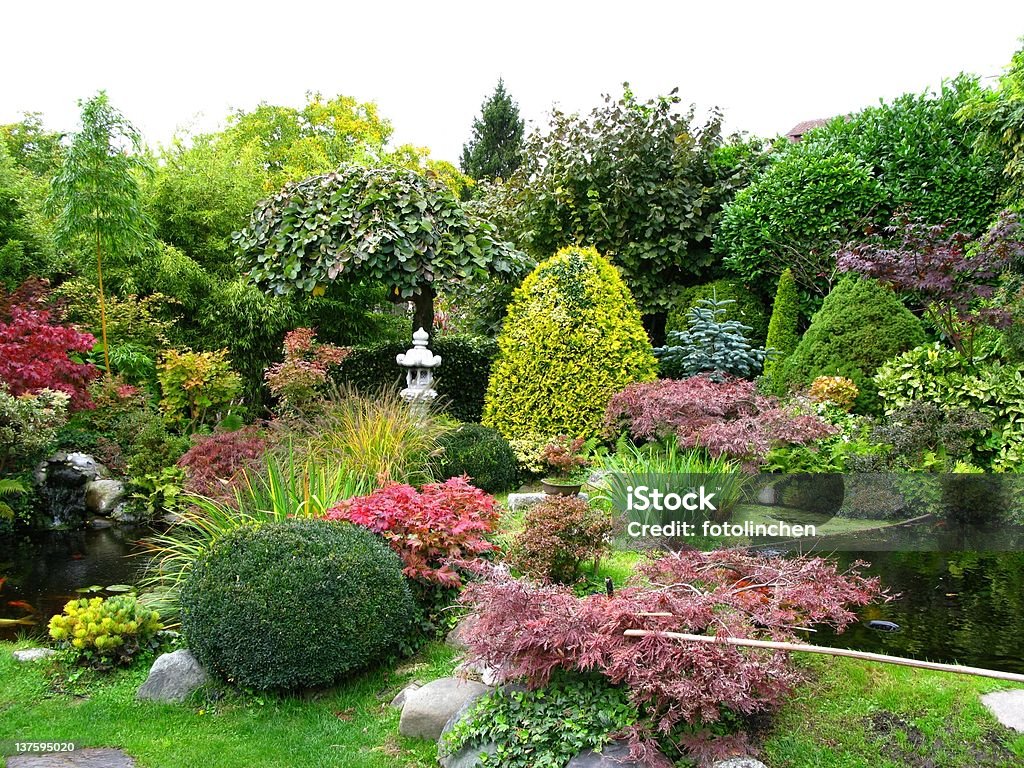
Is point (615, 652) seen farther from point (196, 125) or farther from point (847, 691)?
point (196, 125)

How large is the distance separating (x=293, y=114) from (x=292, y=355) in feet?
46.5

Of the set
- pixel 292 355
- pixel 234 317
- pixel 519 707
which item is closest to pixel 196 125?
pixel 234 317

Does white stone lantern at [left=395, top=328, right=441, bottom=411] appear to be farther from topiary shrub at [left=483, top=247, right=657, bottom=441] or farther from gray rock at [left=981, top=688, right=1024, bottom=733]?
gray rock at [left=981, top=688, right=1024, bottom=733]

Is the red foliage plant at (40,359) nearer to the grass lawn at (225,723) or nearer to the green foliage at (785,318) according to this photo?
the grass lawn at (225,723)

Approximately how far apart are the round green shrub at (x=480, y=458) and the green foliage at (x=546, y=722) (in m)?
3.67

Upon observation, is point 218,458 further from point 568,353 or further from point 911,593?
point 911,593

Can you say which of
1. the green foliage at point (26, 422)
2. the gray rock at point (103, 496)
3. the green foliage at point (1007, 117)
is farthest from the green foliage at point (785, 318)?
the green foliage at point (26, 422)

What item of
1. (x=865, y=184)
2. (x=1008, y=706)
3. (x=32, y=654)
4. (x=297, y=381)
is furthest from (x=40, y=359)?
(x=865, y=184)

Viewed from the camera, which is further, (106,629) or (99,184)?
(99,184)

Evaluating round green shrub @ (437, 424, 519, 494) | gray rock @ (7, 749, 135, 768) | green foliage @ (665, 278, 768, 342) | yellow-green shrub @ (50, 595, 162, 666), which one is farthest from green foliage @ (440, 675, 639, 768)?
green foliage @ (665, 278, 768, 342)

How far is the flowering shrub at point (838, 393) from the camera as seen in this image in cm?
702

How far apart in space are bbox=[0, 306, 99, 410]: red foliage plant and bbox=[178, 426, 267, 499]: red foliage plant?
2.12 m

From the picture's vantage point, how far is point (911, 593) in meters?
4.27

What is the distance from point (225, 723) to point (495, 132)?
82.7 feet
